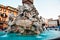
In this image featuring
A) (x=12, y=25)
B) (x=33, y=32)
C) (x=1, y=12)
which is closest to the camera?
(x=33, y=32)

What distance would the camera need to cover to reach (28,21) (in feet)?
37.4

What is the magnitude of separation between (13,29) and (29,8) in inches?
93.7

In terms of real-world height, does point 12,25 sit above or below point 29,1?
below

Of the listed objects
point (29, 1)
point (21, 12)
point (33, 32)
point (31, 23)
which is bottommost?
point (33, 32)

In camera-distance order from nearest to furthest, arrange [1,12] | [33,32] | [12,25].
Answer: [33,32] < [12,25] < [1,12]

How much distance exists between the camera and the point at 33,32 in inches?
432

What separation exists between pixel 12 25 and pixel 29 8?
2128 mm

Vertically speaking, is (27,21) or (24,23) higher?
(27,21)

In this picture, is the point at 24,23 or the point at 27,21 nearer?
the point at 24,23

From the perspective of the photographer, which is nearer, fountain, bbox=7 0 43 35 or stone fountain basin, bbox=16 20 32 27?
fountain, bbox=7 0 43 35

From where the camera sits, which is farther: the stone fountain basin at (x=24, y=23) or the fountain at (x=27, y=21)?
the stone fountain basin at (x=24, y=23)

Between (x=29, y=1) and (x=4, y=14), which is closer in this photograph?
(x=29, y=1)

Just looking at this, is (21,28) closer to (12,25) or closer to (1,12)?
(12,25)

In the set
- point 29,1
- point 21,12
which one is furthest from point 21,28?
point 29,1
